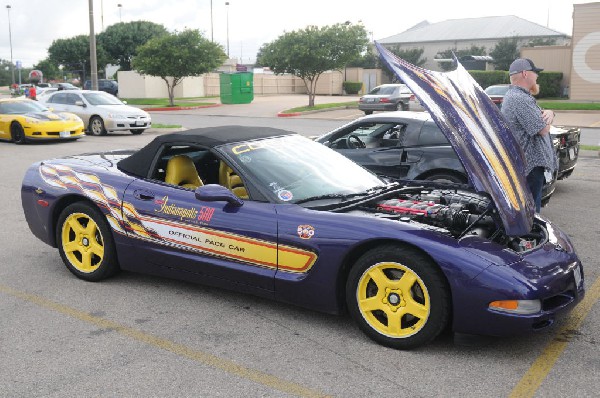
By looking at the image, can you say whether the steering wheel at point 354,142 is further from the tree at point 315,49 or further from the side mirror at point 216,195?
the tree at point 315,49

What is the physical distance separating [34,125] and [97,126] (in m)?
2.83

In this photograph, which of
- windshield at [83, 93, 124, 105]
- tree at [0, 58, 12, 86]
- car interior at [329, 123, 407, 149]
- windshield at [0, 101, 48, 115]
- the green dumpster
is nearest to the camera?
car interior at [329, 123, 407, 149]

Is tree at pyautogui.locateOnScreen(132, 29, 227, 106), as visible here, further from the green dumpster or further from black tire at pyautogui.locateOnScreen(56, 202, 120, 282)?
black tire at pyautogui.locateOnScreen(56, 202, 120, 282)

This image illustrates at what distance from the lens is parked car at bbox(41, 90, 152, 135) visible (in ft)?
63.1

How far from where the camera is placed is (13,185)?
33.8ft

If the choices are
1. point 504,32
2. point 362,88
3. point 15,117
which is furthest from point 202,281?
point 504,32

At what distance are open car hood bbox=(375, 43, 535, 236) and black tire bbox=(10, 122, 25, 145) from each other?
15035mm

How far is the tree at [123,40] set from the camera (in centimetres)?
6706

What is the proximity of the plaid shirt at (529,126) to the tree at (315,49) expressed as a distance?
91.2 ft

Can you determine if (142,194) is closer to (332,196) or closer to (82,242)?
(82,242)

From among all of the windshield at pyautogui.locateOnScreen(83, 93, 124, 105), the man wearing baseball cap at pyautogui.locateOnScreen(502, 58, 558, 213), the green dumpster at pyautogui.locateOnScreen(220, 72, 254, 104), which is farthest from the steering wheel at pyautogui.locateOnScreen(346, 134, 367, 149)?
the green dumpster at pyautogui.locateOnScreen(220, 72, 254, 104)

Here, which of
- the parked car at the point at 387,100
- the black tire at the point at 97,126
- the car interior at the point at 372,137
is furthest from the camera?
the parked car at the point at 387,100

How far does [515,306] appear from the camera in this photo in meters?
3.55

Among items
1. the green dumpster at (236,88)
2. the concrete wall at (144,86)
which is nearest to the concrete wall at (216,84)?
the concrete wall at (144,86)
